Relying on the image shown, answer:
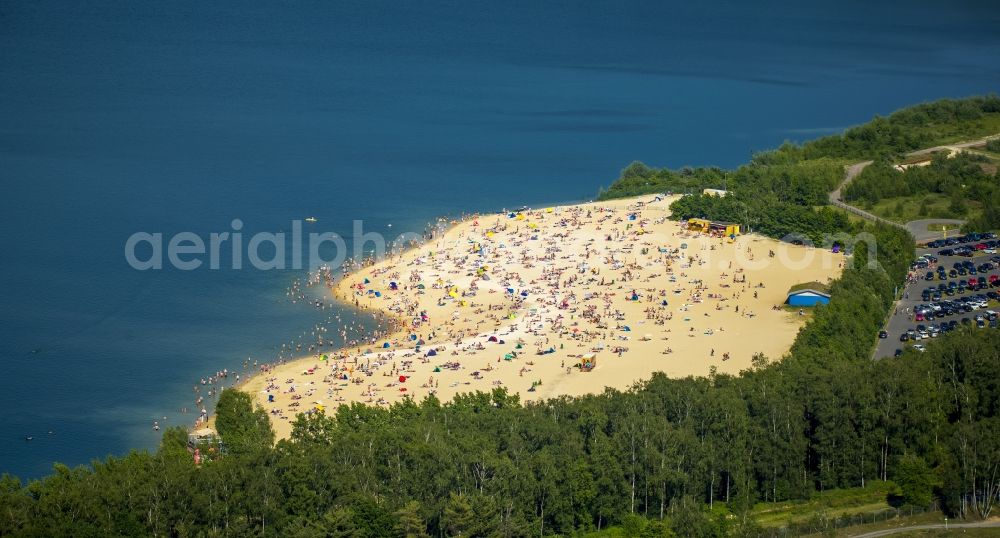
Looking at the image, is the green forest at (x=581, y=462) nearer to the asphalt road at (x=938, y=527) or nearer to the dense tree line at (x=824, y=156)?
the asphalt road at (x=938, y=527)

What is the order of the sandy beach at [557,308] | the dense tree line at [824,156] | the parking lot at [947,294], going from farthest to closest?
the dense tree line at [824,156], the parking lot at [947,294], the sandy beach at [557,308]

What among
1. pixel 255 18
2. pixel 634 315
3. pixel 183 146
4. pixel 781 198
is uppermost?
pixel 255 18

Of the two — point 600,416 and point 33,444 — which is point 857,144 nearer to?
point 600,416

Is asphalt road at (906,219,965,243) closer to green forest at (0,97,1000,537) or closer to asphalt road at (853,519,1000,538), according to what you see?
green forest at (0,97,1000,537)

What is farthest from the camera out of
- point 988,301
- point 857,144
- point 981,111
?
point 981,111

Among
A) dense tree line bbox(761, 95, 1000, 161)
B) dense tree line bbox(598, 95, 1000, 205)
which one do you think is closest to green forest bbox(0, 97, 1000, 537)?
dense tree line bbox(598, 95, 1000, 205)

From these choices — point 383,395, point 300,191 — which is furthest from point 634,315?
point 300,191

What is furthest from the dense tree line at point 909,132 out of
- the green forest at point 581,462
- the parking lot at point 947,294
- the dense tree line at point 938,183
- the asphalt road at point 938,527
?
the asphalt road at point 938,527

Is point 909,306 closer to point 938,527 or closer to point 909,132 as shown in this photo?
point 938,527
